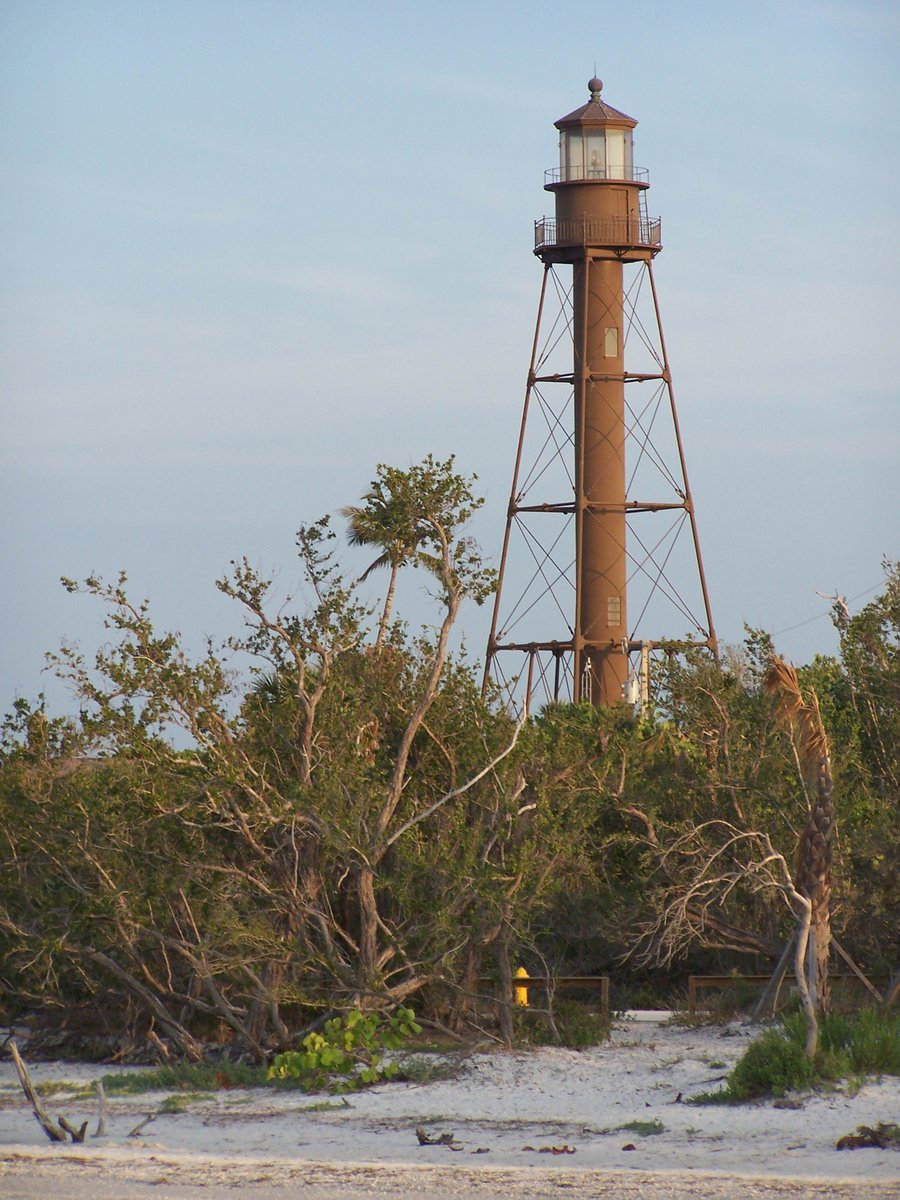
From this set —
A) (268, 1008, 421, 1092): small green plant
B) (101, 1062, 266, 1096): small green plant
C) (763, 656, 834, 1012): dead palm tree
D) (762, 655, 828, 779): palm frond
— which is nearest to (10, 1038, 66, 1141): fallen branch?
(101, 1062, 266, 1096): small green plant

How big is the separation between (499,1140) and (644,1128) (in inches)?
46.8

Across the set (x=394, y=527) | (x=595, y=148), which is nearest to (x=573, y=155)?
(x=595, y=148)

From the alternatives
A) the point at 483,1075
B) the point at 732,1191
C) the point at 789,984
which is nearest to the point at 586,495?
the point at 789,984

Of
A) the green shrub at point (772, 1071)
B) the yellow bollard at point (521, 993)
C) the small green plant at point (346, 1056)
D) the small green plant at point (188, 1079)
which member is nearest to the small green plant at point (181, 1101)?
the small green plant at point (188, 1079)

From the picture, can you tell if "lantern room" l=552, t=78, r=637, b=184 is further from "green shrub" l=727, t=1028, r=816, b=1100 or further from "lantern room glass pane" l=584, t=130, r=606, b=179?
"green shrub" l=727, t=1028, r=816, b=1100

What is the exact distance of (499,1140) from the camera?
1464 cm

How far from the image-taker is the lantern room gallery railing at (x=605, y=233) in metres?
37.3

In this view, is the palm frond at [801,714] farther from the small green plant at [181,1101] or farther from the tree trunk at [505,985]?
the small green plant at [181,1101]

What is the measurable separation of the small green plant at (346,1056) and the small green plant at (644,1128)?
2775 mm

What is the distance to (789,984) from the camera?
1933cm

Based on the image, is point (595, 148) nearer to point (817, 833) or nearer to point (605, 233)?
point (605, 233)

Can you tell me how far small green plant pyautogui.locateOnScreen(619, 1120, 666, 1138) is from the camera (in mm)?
14617

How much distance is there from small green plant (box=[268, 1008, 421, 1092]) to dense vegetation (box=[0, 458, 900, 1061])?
0.32 m

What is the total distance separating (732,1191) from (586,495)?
2438cm
